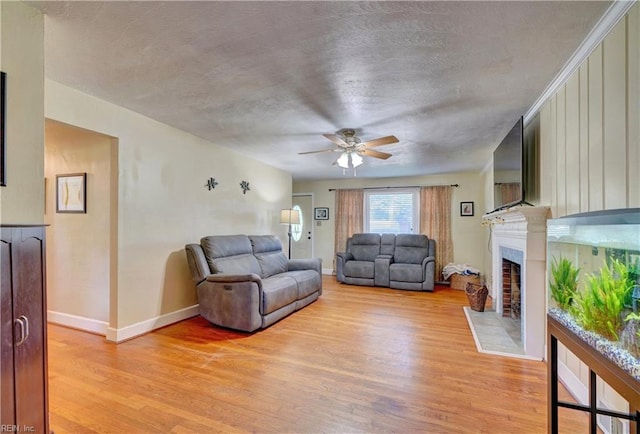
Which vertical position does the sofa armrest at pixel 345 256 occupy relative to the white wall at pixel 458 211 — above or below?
below

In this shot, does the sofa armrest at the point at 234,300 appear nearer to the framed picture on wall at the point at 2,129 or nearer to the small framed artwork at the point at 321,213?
the framed picture on wall at the point at 2,129

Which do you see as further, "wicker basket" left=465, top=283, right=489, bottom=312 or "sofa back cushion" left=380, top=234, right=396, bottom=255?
"sofa back cushion" left=380, top=234, right=396, bottom=255

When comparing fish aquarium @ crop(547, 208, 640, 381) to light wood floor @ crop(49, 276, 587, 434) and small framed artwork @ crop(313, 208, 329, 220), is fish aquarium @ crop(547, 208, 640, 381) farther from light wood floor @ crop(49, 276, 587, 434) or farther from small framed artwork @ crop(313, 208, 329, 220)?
small framed artwork @ crop(313, 208, 329, 220)

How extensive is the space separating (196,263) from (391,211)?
4.49 metres

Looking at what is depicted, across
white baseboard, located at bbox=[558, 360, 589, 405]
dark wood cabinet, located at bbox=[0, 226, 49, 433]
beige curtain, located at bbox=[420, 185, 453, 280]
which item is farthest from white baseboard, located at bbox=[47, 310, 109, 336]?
beige curtain, located at bbox=[420, 185, 453, 280]

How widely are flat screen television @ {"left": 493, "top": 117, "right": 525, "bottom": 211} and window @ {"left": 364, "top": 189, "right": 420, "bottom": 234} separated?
109 inches

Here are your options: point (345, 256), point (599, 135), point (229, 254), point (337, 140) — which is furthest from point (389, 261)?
point (599, 135)

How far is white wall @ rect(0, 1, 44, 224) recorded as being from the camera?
150 cm

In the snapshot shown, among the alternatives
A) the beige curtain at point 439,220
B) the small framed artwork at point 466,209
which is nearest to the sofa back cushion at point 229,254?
the beige curtain at point 439,220

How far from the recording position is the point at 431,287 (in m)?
5.36

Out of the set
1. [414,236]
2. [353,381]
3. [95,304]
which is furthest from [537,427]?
[414,236]

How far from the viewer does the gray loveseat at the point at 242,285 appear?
319cm

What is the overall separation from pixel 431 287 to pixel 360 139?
3.17 meters

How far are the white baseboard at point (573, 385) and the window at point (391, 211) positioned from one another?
425 cm
